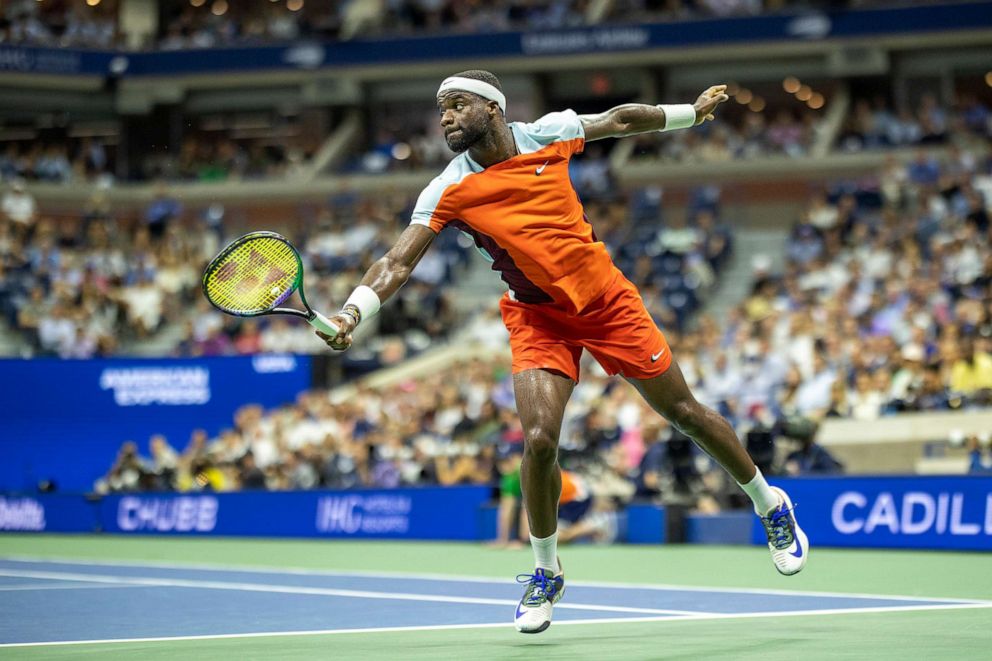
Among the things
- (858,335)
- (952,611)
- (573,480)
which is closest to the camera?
(952,611)

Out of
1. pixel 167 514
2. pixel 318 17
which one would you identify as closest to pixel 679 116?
pixel 167 514

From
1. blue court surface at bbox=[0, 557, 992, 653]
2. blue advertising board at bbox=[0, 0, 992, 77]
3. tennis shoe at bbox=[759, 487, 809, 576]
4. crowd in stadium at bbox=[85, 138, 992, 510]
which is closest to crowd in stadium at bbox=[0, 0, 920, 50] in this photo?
blue advertising board at bbox=[0, 0, 992, 77]

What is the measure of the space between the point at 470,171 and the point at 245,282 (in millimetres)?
1236

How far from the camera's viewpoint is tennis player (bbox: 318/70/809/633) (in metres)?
6.91

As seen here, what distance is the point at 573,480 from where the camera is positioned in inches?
575

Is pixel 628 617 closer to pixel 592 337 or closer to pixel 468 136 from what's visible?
pixel 592 337

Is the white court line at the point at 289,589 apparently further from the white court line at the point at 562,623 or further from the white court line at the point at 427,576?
the white court line at the point at 427,576

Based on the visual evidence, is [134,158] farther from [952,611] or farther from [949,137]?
[952,611]

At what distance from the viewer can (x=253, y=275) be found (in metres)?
6.51

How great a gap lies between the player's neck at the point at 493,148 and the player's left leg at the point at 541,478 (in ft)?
3.34

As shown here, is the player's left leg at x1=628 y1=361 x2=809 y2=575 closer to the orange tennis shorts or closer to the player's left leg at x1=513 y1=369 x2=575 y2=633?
the orange tennis shorts

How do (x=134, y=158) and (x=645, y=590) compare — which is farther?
(x=134, y=158)

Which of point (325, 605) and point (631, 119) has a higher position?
point (631, 119)

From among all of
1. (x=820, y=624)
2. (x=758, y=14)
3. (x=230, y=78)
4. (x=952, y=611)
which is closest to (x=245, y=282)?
(x=820, y=624)
